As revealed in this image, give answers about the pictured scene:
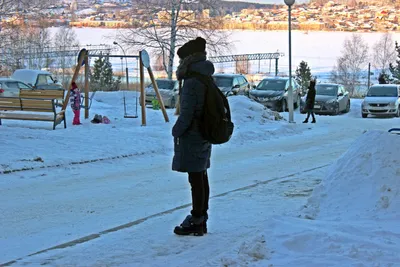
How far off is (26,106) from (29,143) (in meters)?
3.61

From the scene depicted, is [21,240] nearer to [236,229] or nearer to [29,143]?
[236,229]

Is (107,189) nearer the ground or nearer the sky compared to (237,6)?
nearer the ground

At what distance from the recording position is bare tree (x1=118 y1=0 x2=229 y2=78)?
140 ft

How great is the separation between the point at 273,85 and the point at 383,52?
76679mm

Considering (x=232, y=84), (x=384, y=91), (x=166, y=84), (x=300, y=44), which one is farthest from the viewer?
(x=300, y=44)

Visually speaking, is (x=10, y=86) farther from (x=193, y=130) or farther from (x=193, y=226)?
(x=193, y=130)

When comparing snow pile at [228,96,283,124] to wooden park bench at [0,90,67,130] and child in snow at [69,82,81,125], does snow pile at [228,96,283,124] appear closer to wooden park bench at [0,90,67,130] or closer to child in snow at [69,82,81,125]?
child in snow at [69,82,81,125]

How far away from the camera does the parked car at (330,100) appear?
2912 centimetres

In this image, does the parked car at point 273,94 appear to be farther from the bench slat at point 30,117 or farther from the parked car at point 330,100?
the bench slat at point 30,117

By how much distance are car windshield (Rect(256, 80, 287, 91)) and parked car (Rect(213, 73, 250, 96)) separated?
1051 millimetres

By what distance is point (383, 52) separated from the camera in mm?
100312

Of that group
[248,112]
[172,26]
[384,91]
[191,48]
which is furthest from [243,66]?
[191,48]

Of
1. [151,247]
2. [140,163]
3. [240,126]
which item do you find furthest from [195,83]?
[240,126]

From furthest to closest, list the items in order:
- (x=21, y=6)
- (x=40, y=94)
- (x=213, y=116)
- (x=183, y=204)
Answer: (x=21, y=6)
(x=40, y=94)
(x=183, y=204)
(x=213, y=116)
